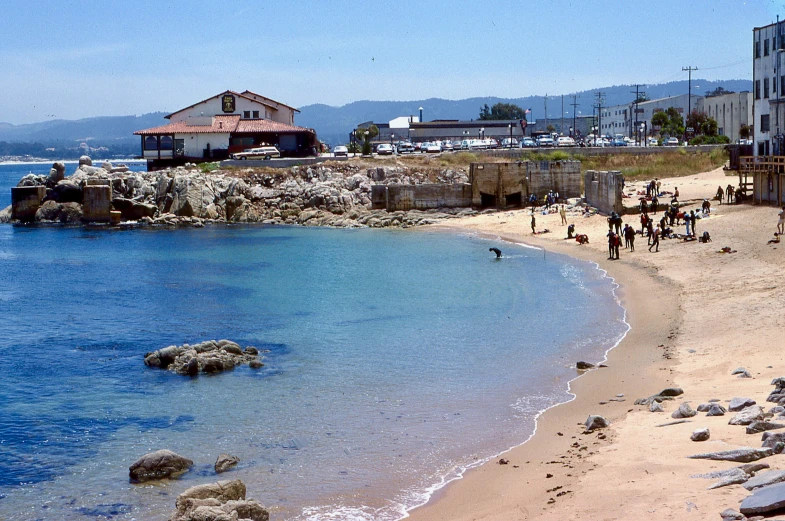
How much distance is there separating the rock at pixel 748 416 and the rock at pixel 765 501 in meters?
4.08

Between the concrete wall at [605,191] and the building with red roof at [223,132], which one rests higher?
the building with red roof at [223,132]

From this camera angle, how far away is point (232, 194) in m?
69.6

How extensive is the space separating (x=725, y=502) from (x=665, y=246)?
30.7 meters

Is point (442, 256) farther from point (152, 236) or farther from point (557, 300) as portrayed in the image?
point (152, 236)

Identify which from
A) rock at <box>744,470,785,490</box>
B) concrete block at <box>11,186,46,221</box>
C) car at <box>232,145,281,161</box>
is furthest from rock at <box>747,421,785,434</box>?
concrete block at <box>11,186,46,221</box>

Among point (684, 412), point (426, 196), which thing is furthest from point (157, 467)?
point (426, 196)

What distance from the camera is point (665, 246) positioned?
131 feet

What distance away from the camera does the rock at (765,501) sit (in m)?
9.52

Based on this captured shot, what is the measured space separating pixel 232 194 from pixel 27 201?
1723 cm

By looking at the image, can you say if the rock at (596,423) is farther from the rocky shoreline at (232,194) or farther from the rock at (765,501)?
the rocky shoreline at (232,194)

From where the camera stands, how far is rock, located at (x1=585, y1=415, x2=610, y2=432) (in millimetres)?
16328

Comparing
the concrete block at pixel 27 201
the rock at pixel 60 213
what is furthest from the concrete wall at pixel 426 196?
the concrete block at pixel 27 201

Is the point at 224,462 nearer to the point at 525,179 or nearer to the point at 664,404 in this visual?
the point at 664,404

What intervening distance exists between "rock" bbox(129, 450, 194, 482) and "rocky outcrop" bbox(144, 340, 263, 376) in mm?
7642
